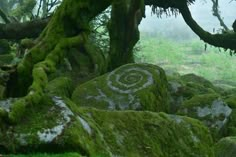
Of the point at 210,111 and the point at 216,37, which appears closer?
the point at 210,111

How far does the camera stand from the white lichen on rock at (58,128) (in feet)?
33.5

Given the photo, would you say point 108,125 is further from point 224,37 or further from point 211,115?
point 224,37

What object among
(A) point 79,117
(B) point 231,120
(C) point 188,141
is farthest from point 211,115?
(A) point 79,117

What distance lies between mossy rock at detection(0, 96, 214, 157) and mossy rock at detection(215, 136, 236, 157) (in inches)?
63.1

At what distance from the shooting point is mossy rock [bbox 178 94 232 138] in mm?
18688

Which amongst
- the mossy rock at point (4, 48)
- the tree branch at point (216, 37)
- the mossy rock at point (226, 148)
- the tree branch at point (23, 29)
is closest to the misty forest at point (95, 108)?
the mossy rock at point (226, 148)

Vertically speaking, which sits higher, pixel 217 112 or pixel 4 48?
pixel 4 48

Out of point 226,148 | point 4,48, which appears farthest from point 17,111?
point 4,48

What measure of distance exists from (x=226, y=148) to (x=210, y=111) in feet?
13.5

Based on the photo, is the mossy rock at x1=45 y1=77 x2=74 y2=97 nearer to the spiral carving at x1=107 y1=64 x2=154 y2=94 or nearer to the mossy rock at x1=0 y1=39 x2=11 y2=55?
the spiral carving at x1=107 y1=64 x2=154 y2=94

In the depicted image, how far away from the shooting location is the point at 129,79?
18953 mm

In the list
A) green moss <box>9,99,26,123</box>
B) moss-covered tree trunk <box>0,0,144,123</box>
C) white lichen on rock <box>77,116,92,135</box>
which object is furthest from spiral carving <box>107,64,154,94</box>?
green moss <box>9,99,26,123</box>

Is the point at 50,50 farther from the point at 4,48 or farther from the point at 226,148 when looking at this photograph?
the point at 4,48

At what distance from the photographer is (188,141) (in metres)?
13.1
